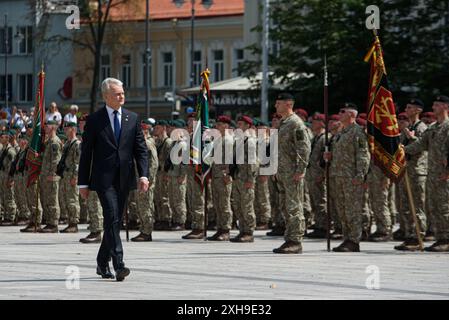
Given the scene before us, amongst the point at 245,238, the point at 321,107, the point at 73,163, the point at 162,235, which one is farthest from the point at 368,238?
the point at 321,107

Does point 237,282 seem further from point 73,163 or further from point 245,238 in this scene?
point 73,163

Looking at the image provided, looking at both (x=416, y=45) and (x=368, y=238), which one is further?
(x=416, y=45)

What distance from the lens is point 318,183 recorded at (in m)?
24.2

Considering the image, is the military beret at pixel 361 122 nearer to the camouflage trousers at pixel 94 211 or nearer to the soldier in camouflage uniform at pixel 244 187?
the soldier in camouflage uniform at pixel 244 187

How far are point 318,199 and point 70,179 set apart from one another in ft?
15.4

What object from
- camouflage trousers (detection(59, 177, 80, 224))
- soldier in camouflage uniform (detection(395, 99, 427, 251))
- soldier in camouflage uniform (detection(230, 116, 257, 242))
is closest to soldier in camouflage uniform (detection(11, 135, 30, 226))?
camouflage trousers (detection(59, 177, 80, 224))

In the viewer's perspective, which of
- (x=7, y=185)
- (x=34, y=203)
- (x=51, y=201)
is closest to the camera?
(x=51, y=201)

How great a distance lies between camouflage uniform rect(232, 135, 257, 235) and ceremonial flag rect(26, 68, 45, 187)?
4.14 meters

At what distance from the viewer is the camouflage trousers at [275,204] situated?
80.1 ft

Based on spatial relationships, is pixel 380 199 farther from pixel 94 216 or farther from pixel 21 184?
pixel 21 184

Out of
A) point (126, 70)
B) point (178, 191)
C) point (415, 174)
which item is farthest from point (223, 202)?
point (126, 70)

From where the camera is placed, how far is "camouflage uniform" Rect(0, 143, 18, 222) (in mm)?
30078

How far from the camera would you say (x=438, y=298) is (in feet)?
43.4

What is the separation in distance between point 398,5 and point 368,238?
2102cm
